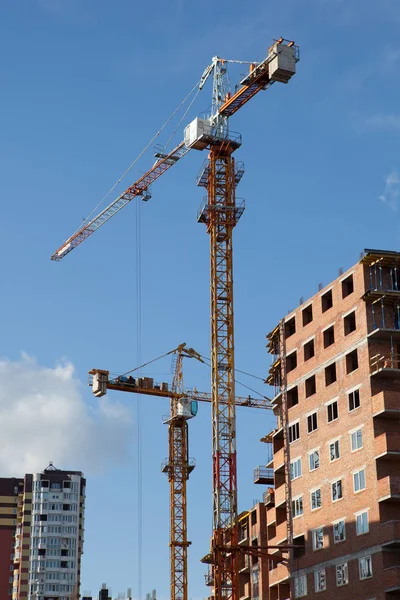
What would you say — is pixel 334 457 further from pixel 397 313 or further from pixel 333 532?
pixel 397 313

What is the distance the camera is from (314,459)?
102500 millimetres

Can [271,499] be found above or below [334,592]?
above

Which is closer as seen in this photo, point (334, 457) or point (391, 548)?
point (391, 548)

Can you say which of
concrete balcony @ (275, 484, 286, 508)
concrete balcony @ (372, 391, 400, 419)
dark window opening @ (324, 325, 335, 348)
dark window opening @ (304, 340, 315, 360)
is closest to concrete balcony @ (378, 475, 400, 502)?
concrete balcony @ (372, 391, 400, 419)

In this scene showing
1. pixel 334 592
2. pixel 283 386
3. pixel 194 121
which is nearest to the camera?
pixel 334 592

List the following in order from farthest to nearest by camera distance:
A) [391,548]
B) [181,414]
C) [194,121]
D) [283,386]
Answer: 1. [181,414]
2. [194,121]
3. [283,386]
4. [391,548]

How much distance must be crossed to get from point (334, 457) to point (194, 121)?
45.4m

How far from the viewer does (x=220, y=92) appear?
12650cm

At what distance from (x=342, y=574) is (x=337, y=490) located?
729 cm

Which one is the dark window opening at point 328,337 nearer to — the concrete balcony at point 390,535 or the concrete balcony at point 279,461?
the concrete balcony at point 279,461

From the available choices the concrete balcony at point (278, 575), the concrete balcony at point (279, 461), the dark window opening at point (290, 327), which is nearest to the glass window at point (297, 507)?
the concrete balcony at point (279, 461)

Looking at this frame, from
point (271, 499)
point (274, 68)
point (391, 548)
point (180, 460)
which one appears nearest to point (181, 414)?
point (180, 460)

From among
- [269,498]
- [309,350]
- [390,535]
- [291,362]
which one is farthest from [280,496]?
[390,535]

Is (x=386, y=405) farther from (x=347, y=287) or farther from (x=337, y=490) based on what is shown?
(x=347, y=287)
